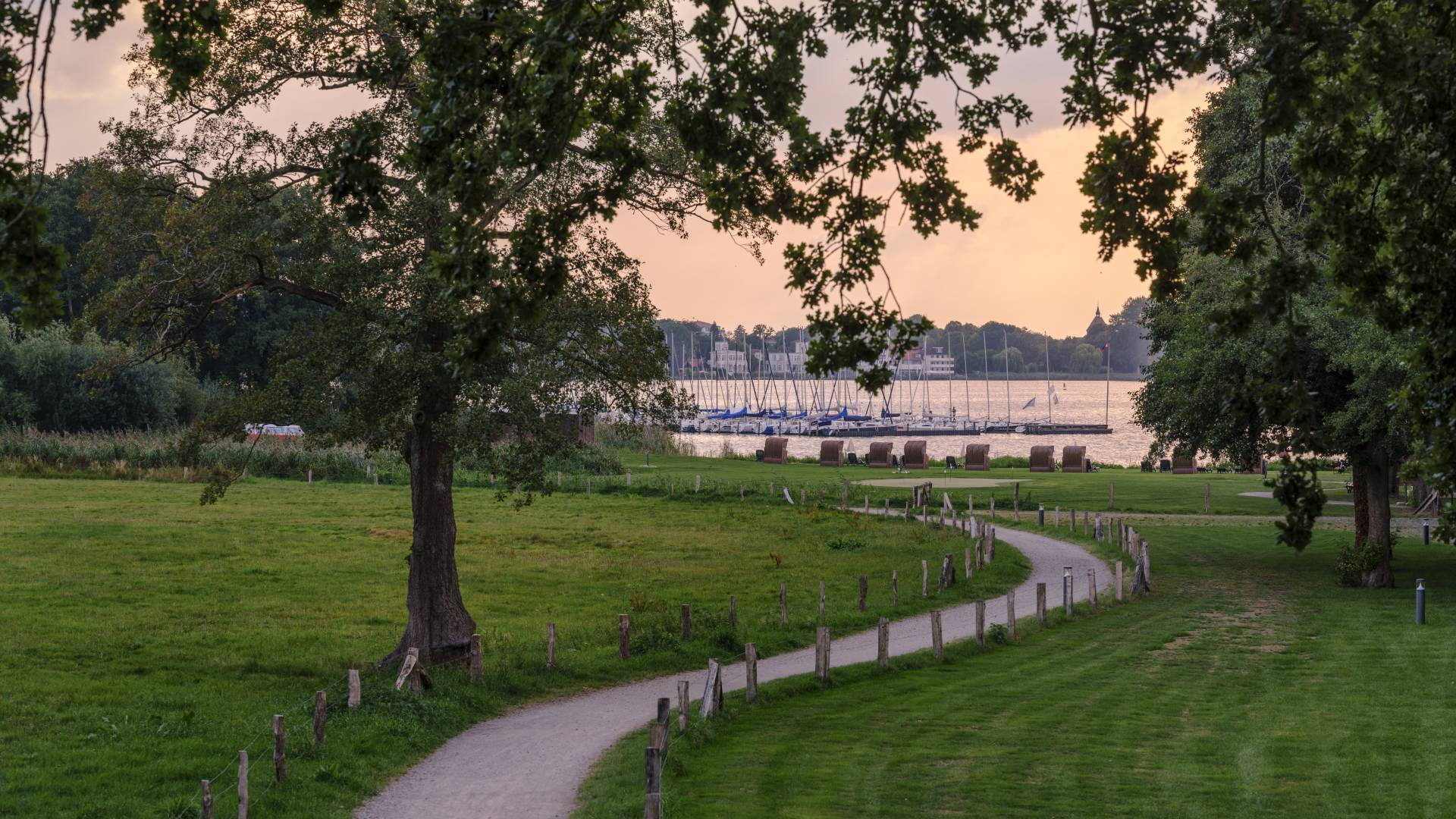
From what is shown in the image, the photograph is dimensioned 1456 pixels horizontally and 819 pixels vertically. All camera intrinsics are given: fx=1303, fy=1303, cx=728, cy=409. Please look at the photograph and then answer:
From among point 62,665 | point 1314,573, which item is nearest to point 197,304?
point 62,665

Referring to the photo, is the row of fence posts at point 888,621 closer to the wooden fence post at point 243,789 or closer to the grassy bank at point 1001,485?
the wooden fence post at point 243,789

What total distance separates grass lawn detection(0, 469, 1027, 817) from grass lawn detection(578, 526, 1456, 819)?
4.47m

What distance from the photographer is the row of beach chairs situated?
3420 inches

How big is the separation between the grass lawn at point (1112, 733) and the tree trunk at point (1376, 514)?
5103 millimetres

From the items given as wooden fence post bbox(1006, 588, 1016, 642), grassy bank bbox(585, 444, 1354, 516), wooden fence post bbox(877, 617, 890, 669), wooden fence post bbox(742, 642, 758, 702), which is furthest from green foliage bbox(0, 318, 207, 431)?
wooden fence post bbox(742, 642, 758, 702)

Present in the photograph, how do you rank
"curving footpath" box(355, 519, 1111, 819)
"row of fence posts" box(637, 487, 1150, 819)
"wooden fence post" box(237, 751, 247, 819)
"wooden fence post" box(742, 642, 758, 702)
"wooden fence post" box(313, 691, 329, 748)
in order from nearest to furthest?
"wooden fence post" box(237, 751, 247, 819) → "row of fence posts" box(637, 487, 1150, 819) → "curving footpath" box(355, 519, 1111, 819) → "wooden fence post" box(313, 691, 329, 748) → "wooden fence post" box(742, 642, 758, 702)

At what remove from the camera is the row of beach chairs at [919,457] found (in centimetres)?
8688

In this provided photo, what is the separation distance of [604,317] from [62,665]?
1278cm

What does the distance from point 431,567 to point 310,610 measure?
8.38m

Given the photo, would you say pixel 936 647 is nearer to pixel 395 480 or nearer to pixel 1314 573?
pixel 1314 573

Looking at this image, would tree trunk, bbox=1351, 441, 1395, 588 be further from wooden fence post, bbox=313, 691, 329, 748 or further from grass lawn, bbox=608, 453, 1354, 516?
wooden fence post, bbox=313, 691, 329, 748

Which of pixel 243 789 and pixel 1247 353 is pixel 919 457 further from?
pixel 243 789

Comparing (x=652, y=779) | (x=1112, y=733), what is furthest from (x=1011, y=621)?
(x=652, y=779)

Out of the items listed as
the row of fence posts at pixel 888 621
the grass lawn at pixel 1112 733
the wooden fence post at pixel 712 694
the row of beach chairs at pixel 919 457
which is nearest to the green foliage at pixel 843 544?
the row of fence posts at pixel 888 621
